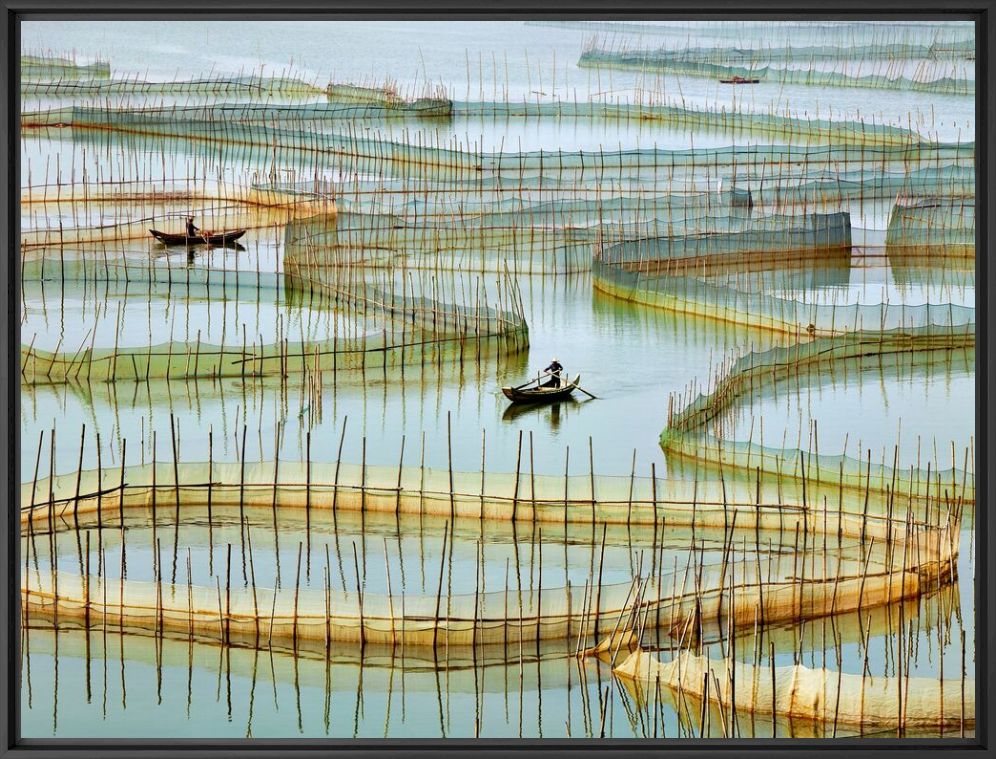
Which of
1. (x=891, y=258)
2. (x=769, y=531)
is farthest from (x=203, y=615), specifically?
(x=891, y=258)

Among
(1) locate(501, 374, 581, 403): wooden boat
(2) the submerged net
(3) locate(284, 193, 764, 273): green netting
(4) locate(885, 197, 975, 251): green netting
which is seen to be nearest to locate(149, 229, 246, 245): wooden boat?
(3) locate(284, 193, 764, 273): green netting

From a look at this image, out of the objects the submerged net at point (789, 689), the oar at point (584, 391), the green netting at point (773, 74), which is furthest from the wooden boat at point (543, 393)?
the green netting at point (773, 74)

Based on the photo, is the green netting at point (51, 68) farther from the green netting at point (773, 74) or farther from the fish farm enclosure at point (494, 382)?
the green netting at point (773, 74)

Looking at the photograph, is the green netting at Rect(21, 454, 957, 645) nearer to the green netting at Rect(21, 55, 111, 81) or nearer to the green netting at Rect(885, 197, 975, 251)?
the green netting at Rect(885, 197, 975, 251)

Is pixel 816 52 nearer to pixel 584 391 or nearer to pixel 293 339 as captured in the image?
pixel 584 391

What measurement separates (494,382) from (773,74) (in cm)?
87

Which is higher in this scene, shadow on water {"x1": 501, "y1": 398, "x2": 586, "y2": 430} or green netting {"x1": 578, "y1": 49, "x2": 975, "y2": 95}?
green netting {"x1": 578, "y1": 49, "x2": 975, "y2": 95}

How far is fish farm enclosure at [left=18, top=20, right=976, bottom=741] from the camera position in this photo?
8.98 ft

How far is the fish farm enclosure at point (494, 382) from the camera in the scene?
2736 mm

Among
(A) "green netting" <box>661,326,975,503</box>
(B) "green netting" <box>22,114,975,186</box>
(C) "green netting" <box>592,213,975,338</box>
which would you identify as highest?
(B) "green netting" <box>22,114,975,186</box>

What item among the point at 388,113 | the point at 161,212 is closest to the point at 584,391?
the point at 388,113

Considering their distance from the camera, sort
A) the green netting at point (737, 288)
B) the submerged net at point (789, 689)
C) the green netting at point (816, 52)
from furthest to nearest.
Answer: the green netting at point (737, 288) < the green netting at point (816, 52) < the submerged net at point (789, 689)

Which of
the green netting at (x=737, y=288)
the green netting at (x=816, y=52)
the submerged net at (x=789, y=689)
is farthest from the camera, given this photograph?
the green netting at (x=737, y=288)

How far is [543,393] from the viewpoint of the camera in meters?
2.82
